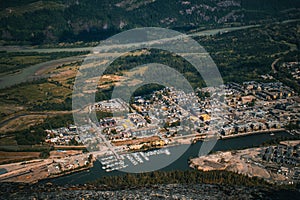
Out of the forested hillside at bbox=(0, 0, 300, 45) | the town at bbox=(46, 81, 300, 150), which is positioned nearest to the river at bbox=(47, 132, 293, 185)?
the town at bbox=(46, 81, 300, 150)

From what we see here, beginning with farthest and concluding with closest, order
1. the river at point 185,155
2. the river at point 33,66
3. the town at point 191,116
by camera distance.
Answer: the river at point 33,66 → the town at point 191,116 → the river at point 185,155

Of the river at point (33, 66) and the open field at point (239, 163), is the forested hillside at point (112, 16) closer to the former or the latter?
the river at point (33, 66)

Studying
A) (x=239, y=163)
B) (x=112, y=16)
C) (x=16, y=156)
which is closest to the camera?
(x=239, y=163)

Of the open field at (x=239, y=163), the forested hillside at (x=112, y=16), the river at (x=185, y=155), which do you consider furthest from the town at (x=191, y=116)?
the forested hillside at (x=112, y=16)

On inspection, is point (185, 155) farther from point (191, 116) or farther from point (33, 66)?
point (33, 66)

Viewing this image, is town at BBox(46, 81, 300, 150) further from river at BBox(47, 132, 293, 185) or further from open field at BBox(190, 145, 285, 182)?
open field at BBox(190, 145, 285, 182)

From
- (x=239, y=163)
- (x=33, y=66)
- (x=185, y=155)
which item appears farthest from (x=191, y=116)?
Result: (x=33, y=66)

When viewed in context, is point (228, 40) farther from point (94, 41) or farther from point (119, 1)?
point (119, 1)

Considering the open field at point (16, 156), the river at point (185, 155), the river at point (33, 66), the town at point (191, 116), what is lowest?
the river at point (185, 155)

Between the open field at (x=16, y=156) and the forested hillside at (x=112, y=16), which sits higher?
the forested hillside at (x=112, y=16)
